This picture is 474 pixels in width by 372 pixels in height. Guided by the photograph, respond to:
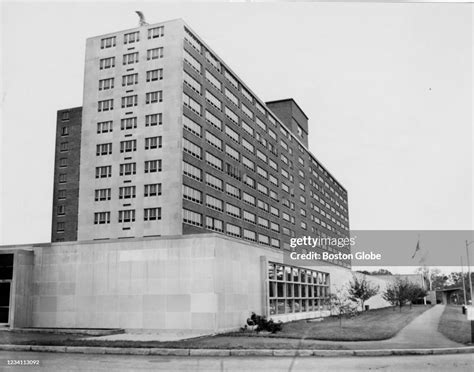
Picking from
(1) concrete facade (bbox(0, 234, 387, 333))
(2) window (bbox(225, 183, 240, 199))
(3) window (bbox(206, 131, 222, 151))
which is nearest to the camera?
(1) concrete facade (bbox(0, 234, 387, 333))

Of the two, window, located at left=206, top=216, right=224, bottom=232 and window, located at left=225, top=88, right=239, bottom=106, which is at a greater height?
window, located at left=225, top=88, right=239, bottom=106

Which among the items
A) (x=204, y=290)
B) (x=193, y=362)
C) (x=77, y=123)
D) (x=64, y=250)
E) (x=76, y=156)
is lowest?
(x=193, y=362)

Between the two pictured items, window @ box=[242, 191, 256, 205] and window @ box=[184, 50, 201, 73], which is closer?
window @ box=[184, 50, 201, 73]

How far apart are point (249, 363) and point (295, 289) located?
22807mm

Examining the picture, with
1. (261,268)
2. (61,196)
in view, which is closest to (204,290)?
(261,268)

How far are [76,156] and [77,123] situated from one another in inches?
212

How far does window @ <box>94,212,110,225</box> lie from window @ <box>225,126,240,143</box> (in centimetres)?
1797

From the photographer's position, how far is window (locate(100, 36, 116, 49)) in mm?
60031

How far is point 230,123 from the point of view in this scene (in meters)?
66.9

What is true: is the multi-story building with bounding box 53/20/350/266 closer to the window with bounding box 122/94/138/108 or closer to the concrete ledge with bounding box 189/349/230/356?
the window with bounding box 122/94/138/108

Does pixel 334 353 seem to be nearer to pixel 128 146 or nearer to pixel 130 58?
pixel 128 146

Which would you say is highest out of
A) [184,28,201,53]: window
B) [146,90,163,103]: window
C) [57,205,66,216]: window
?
[184,28,201,53]: window

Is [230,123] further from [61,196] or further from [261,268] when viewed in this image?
[261,268]

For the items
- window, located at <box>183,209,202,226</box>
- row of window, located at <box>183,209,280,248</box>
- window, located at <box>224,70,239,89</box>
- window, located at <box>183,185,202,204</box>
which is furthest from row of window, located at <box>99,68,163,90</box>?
row of window, located at <box>183,209,280,248</box>
